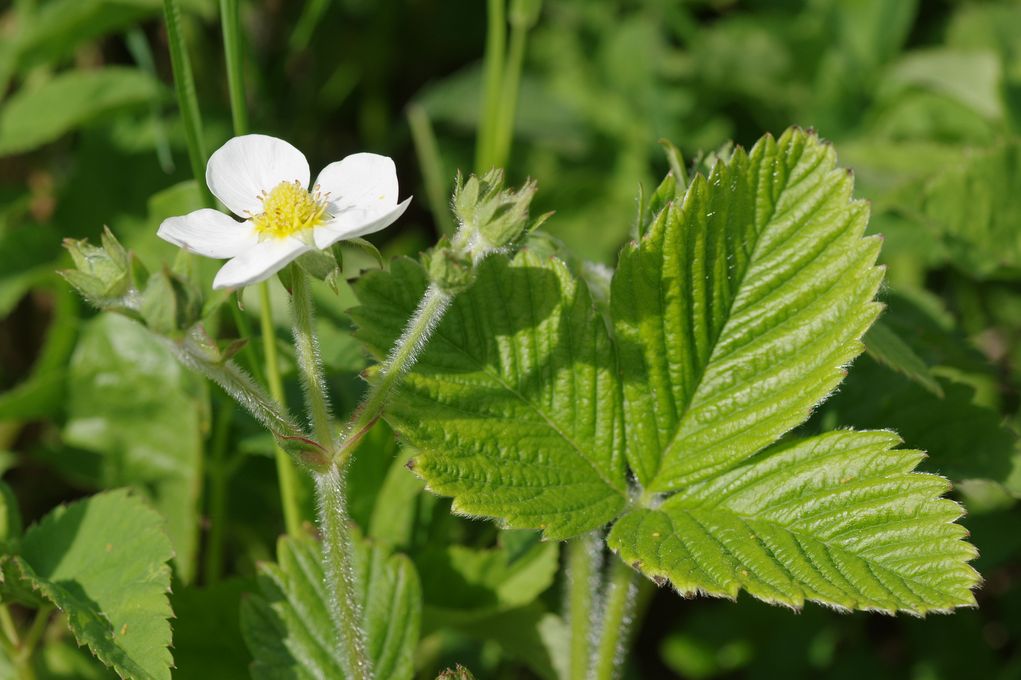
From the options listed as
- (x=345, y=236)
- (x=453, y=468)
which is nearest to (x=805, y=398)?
(x=453, y=468)

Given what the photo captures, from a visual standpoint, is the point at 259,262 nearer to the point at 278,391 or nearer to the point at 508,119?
the point at 278,391

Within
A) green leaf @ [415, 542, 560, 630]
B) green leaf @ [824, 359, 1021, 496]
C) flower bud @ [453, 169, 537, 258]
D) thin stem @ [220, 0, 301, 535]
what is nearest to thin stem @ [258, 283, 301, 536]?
thin stem @ [220, 0, 301, 535]

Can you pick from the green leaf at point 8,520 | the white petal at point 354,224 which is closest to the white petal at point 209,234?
the white petal at point 354,224

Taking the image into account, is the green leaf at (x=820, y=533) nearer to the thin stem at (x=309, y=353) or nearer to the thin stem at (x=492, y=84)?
the thin stem at (x=309, y=353)

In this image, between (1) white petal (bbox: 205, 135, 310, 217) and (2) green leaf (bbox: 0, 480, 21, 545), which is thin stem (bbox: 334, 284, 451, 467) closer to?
(1) white petal (bbox: 205, 135, 310, 217)

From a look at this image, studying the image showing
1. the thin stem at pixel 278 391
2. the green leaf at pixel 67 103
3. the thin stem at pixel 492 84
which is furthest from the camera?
the green leaf at pixel 67 103

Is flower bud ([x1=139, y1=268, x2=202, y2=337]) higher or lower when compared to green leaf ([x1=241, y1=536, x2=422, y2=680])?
higher
